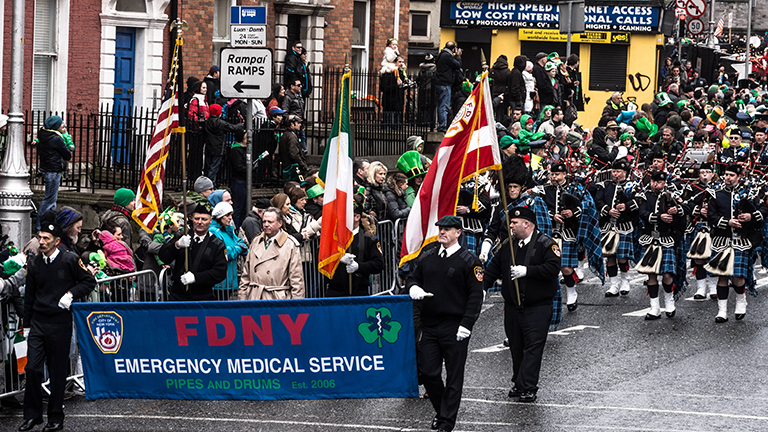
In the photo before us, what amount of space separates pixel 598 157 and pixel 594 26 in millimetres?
16968

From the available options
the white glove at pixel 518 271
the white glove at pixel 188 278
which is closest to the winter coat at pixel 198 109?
the white glove at pixel 188 278

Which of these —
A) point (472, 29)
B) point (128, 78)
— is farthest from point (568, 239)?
point (472, 29)

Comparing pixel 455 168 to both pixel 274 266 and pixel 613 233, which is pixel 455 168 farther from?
pixel 613 233

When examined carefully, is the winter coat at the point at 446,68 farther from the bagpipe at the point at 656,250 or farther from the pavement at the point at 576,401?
the pavement at the point at 576,401

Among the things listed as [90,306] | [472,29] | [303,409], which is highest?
[472,29]

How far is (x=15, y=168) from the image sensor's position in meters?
12.9

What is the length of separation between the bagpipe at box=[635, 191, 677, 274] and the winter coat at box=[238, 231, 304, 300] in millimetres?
5339

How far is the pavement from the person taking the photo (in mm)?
9594

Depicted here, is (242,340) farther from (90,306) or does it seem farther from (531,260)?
(531,260)

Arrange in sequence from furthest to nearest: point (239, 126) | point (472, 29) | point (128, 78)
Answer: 1. point (472, 29)
2. point (128, 78)
3. point (239, 126)

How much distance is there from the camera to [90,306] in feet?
32.2

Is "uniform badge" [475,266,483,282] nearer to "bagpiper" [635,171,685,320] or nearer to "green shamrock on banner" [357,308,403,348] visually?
"green shamrock on banner" [357,308,403,348]

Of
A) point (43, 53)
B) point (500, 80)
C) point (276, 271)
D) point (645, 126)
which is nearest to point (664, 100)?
point (645, 126)

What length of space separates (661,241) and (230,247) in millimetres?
5736
